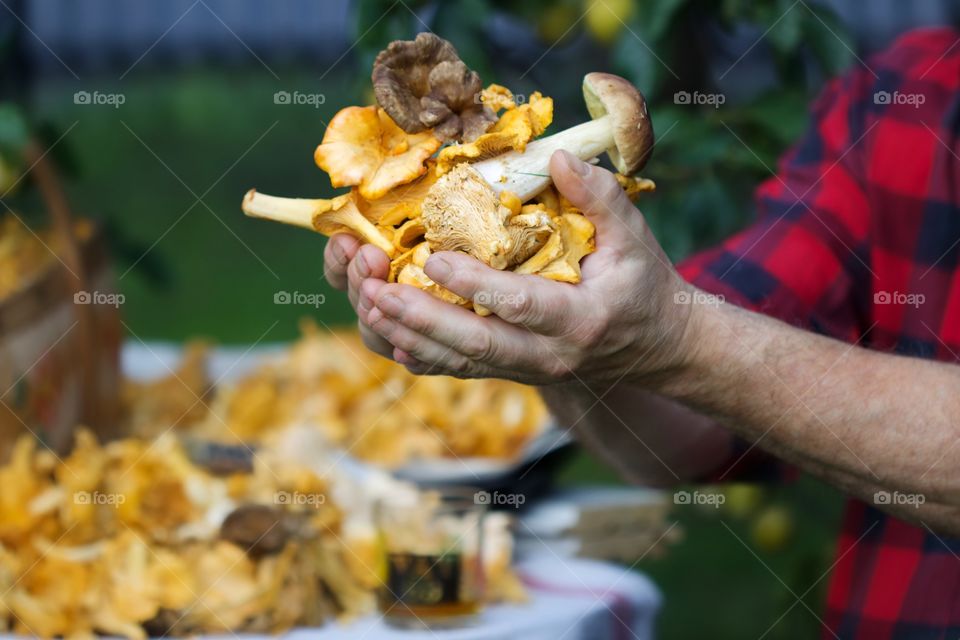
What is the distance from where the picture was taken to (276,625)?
1447 mm

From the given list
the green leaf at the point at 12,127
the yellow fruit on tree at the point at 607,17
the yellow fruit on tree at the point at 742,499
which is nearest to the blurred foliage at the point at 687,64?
the yellow fruit on tree at the point at 607,17

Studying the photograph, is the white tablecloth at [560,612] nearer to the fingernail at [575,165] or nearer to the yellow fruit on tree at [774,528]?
the fingernail at [575,165]

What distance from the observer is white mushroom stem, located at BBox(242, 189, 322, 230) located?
114 centimetres

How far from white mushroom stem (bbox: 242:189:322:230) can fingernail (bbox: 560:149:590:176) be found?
0.24 m

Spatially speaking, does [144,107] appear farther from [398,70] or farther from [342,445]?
[398,70]

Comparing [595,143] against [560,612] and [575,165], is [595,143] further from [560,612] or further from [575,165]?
[560,612]

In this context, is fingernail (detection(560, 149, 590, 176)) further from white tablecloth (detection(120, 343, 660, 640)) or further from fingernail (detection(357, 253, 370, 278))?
white tablecloth (detection(120, 343, 660, 640))

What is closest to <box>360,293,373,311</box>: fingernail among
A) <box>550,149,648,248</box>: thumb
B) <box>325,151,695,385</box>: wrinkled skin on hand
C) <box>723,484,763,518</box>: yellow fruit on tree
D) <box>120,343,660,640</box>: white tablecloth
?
<box>325,151,695,385</box>: wrinkled skin on hand

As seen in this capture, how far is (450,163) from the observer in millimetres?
1095

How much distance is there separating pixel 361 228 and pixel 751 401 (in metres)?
0.44

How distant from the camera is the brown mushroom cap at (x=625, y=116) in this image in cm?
110

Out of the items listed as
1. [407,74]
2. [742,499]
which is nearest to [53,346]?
[407,74]

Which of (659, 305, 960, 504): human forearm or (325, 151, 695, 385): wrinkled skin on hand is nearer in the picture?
(325, 151, 695, 385): wrinkled skin on hand

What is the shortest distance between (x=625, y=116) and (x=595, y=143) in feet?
0.13
